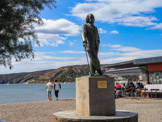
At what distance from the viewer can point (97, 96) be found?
314 inches

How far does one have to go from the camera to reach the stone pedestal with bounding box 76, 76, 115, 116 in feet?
26.0

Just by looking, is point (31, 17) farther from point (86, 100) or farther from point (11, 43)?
point (86, 100)

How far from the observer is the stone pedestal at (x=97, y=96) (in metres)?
7.93

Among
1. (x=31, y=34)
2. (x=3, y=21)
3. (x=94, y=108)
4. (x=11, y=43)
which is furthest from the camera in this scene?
(x=94, y=108)

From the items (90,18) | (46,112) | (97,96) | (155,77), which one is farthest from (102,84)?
(155,77)

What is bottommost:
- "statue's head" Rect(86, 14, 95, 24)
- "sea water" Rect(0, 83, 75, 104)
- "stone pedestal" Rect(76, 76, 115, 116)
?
"sea water" Rect(0, 83, 75, 104)

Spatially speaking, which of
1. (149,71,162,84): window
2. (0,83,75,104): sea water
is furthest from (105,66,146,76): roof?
(0,83,75,104): sea water

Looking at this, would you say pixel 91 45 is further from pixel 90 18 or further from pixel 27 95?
pixel 27 95

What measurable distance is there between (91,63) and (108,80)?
942 millimetres

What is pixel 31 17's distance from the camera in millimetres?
6895

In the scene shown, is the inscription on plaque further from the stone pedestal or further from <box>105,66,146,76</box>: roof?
<box>105,66,146,76</box>: roof

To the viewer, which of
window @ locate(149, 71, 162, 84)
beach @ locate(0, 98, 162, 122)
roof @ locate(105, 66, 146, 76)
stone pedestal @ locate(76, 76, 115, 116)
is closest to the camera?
stone pedestal @ locate(76, 76, 115, 116)

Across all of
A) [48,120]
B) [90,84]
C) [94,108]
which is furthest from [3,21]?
[48,120]

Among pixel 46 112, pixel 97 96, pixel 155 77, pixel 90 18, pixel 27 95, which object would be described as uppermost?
pixel 90 18
